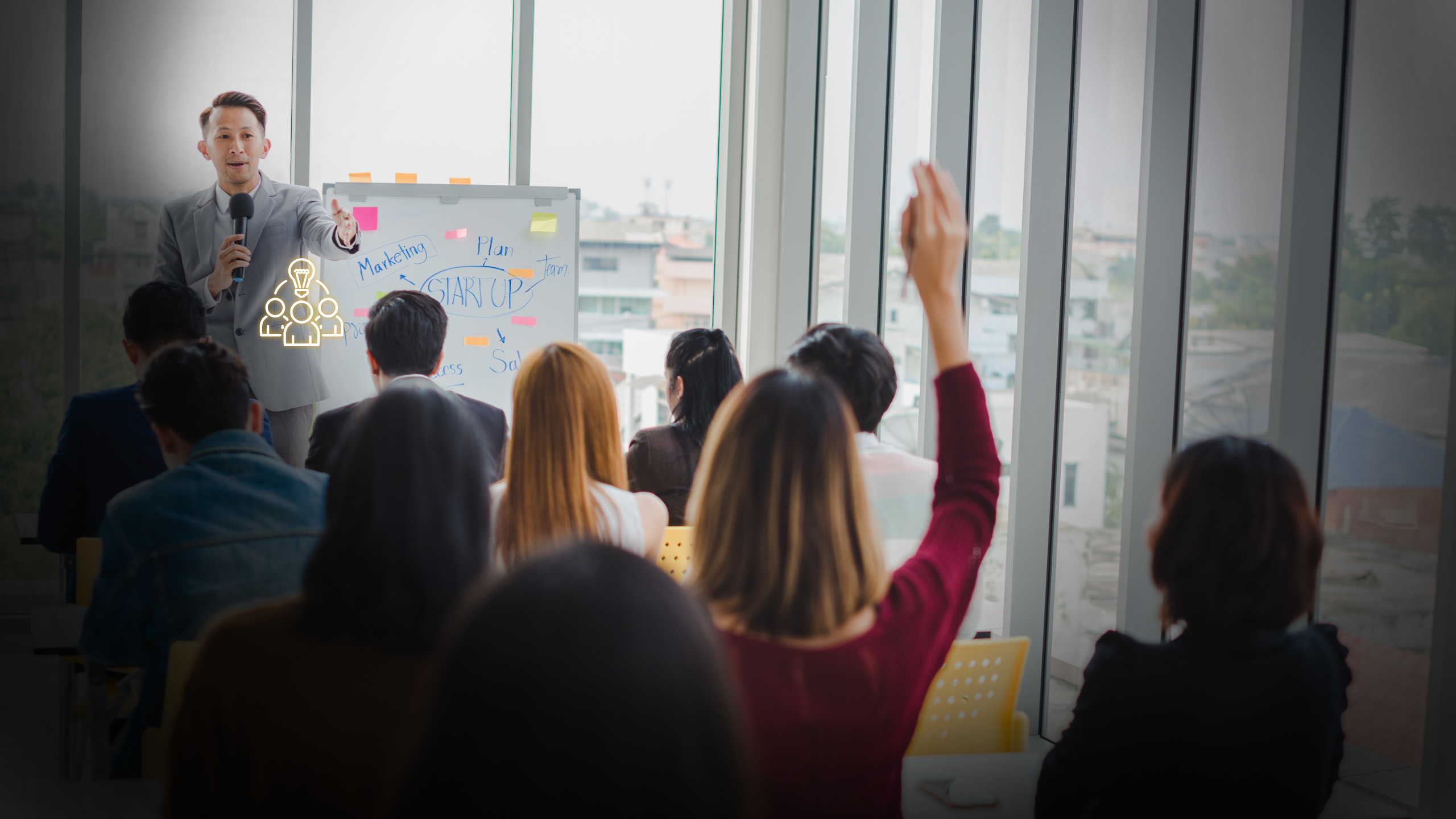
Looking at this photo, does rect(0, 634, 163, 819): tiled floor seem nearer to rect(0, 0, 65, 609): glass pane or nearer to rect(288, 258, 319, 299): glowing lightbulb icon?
rect(0, 0, 65, 609): glass pane

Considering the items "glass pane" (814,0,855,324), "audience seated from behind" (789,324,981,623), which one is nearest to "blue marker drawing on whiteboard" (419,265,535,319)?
"glass pane" (814,0,855,324)

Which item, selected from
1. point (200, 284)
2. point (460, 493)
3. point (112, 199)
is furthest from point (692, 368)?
point (112, 199)

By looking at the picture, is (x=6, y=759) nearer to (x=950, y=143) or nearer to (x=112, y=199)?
(x=112, y=199)

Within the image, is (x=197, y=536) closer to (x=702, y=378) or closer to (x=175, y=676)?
(x=175, y=676)

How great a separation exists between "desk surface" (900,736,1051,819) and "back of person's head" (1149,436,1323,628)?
16.1 inches

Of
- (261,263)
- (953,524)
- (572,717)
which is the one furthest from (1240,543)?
(261,263)

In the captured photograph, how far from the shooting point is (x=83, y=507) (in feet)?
9.38

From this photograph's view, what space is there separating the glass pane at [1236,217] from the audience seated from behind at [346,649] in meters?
1.83

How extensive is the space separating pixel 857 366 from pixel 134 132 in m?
3.89

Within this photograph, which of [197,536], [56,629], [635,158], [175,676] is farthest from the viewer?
[635,158]

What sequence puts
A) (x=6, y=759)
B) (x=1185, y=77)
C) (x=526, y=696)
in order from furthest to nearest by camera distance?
(x=6, y=759) < (x=1185, y=77) < (x=526, y=696)

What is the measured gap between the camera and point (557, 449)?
6.12ft

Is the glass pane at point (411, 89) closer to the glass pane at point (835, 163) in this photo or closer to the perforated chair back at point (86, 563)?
the glass pane at point (835, 163)

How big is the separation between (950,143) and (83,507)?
115 inches
